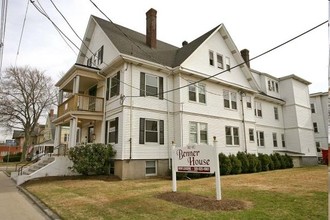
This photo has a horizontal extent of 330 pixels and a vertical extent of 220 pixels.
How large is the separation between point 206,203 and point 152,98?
9.71m

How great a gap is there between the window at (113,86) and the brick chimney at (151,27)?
4337 millimetres

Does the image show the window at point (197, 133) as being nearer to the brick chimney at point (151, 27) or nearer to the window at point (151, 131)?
the window at point (151, 131)

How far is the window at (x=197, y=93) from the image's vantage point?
17125mm

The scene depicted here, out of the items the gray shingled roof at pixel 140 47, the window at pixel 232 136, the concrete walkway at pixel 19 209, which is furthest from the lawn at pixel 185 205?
the window at pixel 232 136

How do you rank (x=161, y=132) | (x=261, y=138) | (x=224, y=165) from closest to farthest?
1. (x=161, y=132)
2. (x=224, y=165)
3. (x=261, y=138)

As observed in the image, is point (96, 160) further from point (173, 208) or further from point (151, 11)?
point (151, 11)

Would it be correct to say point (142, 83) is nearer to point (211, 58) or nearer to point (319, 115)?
point (211, 58)

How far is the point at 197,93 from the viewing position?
1741 centimetres

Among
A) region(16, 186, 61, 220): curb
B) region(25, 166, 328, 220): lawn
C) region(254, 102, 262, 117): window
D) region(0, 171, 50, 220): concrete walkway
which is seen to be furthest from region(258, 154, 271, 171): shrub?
region(0, 171, 50, 220): concrete walkway

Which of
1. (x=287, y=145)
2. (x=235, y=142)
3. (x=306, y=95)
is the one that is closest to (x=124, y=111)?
(x=235, y=142)

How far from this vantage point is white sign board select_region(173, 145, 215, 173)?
24.3ft

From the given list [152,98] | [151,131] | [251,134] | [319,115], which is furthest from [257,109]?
[319,115]

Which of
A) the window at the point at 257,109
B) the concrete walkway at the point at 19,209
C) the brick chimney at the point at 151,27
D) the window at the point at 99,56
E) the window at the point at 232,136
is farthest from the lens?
the window at the point at 257,109

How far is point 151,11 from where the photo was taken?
60.5 ft
